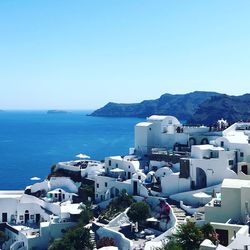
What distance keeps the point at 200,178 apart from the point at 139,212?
8468mm

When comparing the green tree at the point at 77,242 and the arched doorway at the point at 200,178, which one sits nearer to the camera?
the green tree at the point at 77,242

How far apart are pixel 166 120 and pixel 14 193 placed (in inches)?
864

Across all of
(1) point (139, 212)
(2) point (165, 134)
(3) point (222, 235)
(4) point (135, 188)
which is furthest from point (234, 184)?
(2) point (165, 134)

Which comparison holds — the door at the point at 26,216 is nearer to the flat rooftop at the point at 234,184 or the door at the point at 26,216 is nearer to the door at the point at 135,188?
the door at the point at 135,188

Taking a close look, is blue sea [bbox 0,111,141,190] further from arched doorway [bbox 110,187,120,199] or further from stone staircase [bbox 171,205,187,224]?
stone staircase [bbox 171,205,187,224]

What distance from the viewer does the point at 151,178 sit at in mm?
52594

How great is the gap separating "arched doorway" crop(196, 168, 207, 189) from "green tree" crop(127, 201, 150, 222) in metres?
6.85

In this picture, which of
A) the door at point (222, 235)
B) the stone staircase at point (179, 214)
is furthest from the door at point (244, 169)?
the door at point (222, 235)

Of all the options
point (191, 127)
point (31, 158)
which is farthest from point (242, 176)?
point (31, 158)

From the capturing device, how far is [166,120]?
207ft

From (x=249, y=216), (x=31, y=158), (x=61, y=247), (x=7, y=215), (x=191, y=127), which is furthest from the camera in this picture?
(x=31, y=158)

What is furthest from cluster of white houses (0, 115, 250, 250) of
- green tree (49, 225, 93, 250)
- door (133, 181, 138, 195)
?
green tree (49, 225, 93, 250)

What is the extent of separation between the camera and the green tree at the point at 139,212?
148ft

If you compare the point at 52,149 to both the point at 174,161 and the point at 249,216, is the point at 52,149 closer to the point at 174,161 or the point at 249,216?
the point at 174,161
